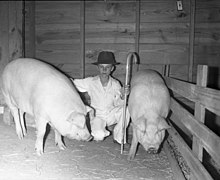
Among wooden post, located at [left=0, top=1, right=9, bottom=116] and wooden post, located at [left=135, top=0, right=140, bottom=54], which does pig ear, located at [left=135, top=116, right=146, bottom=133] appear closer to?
wooden post, located at [left=135, top=0, right=140, bottom=54]

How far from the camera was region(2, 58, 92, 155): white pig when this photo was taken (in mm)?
3570

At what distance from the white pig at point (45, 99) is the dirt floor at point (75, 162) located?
0.22 meters

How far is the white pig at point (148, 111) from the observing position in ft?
11.2

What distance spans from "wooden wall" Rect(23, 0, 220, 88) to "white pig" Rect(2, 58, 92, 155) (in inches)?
54.8

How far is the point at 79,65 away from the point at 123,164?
107 inches

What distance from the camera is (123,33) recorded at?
5.55m

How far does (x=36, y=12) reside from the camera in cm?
572

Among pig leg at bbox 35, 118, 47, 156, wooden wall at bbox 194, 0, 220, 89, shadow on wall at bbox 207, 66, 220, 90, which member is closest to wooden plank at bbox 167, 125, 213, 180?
pig leg at bbox 35, 118, 47, 156

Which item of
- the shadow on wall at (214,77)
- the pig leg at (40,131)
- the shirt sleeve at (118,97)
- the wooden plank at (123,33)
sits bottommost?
the pig leg at (40,131)

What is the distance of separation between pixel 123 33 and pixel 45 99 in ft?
8.33

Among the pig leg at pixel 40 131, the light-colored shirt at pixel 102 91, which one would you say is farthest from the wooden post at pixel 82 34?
the pig leg at pixel 40 131

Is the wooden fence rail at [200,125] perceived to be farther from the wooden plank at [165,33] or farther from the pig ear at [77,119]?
the wooden plank at [165,33]

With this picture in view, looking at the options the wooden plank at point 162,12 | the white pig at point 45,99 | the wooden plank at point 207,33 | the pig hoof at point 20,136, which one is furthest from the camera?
the wooden plank at point 162,12

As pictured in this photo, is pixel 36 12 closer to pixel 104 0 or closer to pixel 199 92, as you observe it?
pixel 104 0
